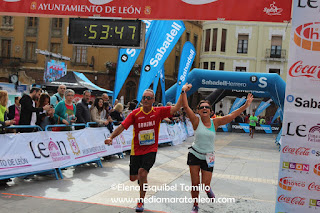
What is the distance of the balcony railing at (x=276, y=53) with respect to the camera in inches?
1730

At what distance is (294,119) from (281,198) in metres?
1.05

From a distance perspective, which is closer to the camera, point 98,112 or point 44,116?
point 44,116

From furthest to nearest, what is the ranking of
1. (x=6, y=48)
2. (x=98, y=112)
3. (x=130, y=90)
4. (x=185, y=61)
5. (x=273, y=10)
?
(x=6, y=48) → (x=130, y=90) → (x=185, y=61) → (x=98, y=112) → (x=273, y=10)

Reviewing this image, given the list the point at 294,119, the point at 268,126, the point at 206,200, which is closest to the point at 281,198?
the point at 294,119

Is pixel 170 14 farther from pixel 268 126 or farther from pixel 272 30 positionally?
pixel 272 30

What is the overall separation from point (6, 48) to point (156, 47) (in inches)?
1297

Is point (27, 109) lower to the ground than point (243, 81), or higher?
lower

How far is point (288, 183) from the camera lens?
195 inches


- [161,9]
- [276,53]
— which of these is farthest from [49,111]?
[276,53]

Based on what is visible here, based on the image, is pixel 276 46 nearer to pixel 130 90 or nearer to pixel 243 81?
pixel 130 90

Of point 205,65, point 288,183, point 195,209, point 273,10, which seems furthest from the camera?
point 205,65

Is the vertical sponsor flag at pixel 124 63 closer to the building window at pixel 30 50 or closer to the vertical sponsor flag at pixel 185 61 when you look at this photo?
the vertical sponsor flag at pixel 185 61

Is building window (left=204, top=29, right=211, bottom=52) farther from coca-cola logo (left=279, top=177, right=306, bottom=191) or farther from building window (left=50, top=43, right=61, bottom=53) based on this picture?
coca-cola logo (left=279, top=177, right=306, bottom=191)

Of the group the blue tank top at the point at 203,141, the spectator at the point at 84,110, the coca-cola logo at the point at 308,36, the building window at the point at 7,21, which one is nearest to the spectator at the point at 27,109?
the spectator at the point at 84,110
